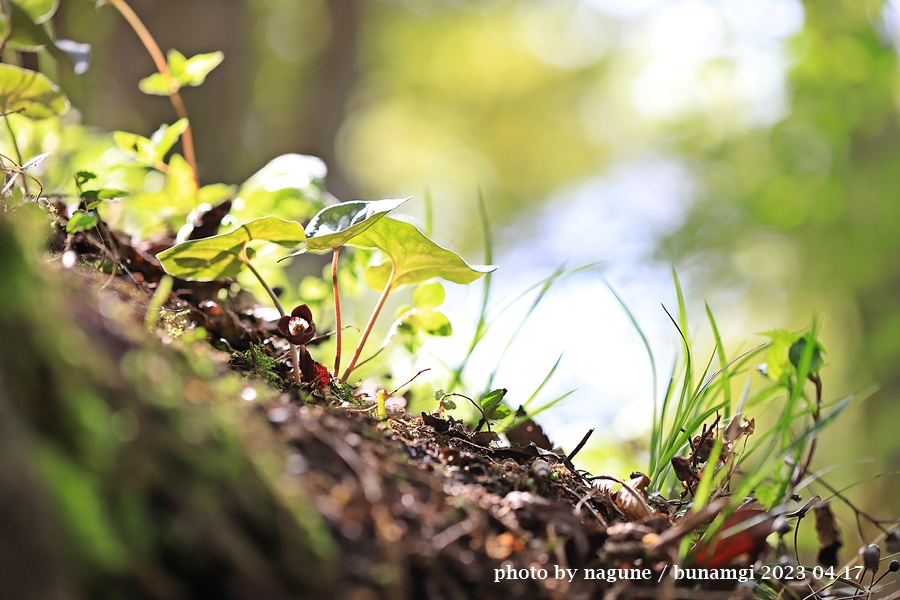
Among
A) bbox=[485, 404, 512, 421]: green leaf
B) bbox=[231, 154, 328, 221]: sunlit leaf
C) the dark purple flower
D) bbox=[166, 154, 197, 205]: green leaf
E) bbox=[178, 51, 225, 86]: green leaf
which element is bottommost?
bbox=[485, 404, 512, 421]: green leaf

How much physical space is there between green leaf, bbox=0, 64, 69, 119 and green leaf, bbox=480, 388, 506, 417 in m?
0.94

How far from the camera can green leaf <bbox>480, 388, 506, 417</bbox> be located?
2.62 ft

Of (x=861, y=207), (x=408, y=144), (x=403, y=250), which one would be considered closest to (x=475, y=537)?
(x=403, y=250)

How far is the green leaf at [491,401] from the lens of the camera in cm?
80

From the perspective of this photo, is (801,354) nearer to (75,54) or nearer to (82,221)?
(82,221)

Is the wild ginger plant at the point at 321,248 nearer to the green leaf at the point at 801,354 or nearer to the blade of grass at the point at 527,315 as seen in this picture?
the blade of grass at the point at 527,315

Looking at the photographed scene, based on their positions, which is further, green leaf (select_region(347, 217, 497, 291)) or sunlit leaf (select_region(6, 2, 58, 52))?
sunlit leaf (select_region(6, 2, 58, 52))

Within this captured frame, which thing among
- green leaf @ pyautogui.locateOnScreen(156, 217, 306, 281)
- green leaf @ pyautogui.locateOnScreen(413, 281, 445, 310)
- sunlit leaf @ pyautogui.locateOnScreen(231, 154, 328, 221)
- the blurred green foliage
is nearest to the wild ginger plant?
green leaf @ pyautogui.locateOnScreen(156, 217, 306, 281)

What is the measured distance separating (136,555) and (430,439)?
0.44 m

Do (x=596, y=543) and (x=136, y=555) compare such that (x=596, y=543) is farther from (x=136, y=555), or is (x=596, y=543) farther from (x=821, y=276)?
(x=821, y=276)

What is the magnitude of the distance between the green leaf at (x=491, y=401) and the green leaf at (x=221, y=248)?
0.36 meters

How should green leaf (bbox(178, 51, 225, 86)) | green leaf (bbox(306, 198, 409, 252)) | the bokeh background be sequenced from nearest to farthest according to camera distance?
1. green leaf (bbox(306, 198, 409, 252))
2. green leaf (bbox(178, 51, 225, 86))
3. the bokeh background

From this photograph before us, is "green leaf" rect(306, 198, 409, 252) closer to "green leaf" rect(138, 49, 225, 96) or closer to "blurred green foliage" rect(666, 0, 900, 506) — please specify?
"green leaf" rect(138, 49, 225, 96)

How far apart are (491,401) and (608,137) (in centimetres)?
1112
